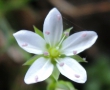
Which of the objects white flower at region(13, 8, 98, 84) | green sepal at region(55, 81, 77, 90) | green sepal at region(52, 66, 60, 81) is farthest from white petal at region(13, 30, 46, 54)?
green sepal at region(55, 81, 77, 90)

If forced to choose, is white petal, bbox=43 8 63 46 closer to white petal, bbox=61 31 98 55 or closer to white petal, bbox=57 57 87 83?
white petal, bbox=61 31 98 55

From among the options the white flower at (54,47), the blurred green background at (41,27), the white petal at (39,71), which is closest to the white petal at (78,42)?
the white flower at (54,47)

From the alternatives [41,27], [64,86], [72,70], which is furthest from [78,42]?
[41,27]

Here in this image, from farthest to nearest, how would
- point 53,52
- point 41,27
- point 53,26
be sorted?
point 41,27, point 53,52, point 53,26

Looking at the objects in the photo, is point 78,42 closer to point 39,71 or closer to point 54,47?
point 54,47

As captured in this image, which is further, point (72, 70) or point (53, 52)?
point (53, 52)

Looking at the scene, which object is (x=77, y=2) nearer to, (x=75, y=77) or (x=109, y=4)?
(x=109, y=4)
